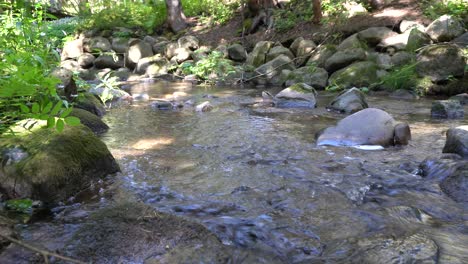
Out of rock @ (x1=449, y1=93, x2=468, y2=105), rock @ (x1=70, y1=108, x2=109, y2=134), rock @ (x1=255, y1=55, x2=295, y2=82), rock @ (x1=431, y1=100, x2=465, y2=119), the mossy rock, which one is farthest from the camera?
rock @ (x1=255, y1=55, x2=295, y2=82)

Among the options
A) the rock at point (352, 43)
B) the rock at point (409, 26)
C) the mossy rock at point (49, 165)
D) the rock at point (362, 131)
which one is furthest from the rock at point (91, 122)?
the rock at point (409, 26)

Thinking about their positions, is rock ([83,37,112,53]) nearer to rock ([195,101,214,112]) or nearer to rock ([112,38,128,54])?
rock ([112,38,128,54])

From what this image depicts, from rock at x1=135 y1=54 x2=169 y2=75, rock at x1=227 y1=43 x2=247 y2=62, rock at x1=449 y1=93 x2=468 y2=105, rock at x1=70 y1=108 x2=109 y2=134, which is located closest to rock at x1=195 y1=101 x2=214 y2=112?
rock at x1=70 y1=108 x2=109 y2=134

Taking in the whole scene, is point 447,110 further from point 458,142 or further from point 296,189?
point 296,189

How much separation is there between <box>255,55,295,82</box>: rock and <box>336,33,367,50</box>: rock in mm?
1372

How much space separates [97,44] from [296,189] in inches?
591

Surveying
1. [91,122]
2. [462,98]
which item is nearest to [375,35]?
[462,98]

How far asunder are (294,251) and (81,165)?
6.49ft

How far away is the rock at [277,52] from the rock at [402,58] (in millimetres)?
3211

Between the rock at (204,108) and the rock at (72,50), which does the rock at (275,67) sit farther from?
the rock at (72,50)

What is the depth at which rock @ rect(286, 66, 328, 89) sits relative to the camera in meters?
9.64

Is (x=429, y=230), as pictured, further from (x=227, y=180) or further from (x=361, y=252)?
(x=227, y=180)

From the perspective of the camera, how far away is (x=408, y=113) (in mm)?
6586

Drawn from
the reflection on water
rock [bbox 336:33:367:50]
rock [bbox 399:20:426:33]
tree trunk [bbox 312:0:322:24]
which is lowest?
the reflection on water
